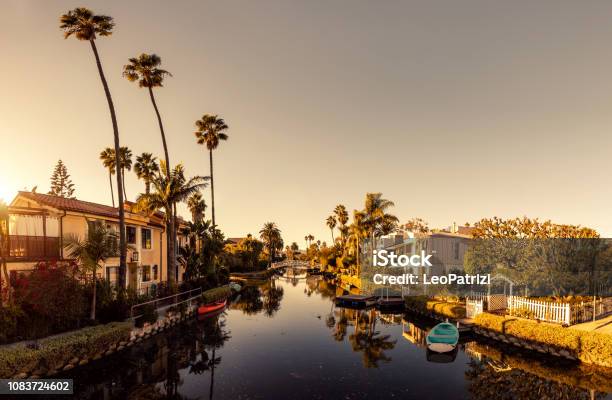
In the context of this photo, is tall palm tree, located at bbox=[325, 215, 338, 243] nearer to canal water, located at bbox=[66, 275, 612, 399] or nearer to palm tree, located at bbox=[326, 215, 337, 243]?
palm tree, located at bbox=[326, 215, 337, 243]

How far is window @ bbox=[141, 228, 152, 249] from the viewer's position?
3873 cm

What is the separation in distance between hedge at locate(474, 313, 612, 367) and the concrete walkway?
223cm

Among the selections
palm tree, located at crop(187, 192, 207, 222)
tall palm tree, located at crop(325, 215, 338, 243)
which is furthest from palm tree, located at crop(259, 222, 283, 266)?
palm tree, located at crop(187, 192, 207, 222)

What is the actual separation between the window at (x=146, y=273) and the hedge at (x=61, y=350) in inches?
582

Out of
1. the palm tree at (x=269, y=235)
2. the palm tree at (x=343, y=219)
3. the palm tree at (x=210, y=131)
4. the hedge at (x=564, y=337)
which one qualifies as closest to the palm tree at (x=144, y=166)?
the palm tree at (x=210, y=131)

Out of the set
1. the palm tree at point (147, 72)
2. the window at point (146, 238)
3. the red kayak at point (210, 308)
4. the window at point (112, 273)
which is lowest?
the red kayak at point (210, 308)

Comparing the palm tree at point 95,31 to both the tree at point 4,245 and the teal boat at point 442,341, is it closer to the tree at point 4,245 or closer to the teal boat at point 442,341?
the tree at point 4,245

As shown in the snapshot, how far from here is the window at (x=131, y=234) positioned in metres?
36.2

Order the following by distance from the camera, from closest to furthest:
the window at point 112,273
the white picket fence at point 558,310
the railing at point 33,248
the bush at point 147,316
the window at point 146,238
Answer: the railing at point 33,248 → the white picket fence at point 558,310 → the bush at point 147,316 → the window at point 112,273 → the window at point 146,238

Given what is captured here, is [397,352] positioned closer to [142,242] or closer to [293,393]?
[293,393]

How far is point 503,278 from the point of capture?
35.3 m

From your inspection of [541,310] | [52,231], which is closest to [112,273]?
[52,231]

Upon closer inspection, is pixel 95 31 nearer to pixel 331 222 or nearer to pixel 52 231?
pixel 52 231

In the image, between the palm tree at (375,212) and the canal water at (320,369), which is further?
the palm tree at (375,212)
